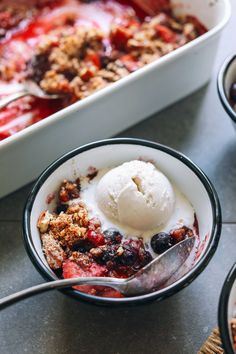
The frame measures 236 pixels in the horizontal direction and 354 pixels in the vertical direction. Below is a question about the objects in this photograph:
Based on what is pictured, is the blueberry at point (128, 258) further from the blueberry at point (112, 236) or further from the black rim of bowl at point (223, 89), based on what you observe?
the black rim of bowl at point (223, 89)

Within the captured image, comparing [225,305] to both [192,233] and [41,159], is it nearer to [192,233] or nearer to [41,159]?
[192,233]

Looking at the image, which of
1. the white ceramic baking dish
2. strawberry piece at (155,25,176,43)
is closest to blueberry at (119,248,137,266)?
the white ceramic baking dish

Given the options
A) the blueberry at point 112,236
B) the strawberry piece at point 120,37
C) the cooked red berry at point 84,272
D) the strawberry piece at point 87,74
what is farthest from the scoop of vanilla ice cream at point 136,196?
the strawberry piece at point 120,37

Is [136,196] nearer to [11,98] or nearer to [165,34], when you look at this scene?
[11,98]

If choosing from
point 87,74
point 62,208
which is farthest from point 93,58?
point 62,208

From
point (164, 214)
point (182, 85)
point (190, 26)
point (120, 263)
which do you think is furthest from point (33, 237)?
point (190, 26)

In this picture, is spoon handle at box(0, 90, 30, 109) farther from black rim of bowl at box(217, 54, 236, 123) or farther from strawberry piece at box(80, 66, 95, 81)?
black rim of bowl at box(217, 54, 236, 123)
